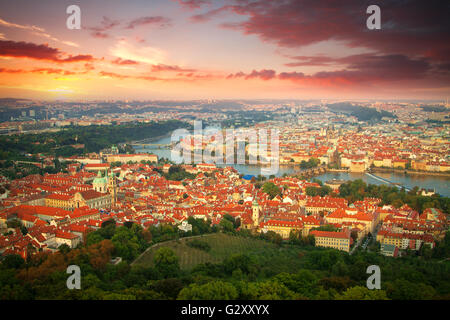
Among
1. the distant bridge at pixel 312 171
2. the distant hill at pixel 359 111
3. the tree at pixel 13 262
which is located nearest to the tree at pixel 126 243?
the tree at pixel 13 262

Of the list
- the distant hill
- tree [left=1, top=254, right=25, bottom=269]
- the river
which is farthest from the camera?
the distant hill

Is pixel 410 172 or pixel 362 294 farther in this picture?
pixel 410 172

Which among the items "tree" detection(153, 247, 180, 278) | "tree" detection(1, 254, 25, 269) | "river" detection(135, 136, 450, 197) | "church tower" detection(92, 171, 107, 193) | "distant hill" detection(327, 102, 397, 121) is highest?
"distant hill" detection(327, 102, 397, 121)

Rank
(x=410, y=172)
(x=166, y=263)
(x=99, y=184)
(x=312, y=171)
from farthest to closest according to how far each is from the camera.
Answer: (x=312, y=171) → (x=410, y=172) → (x=99, y=184) → (x=166, y=263)

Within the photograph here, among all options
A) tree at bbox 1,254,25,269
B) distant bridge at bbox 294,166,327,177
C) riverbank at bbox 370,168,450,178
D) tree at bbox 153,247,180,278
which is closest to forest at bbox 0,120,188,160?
distant bridge at bbox 294,166,327,177

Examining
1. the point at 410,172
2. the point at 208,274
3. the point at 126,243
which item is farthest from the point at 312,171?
the point at 208,274

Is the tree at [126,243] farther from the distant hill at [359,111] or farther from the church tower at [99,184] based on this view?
the distant hill at [359,111]

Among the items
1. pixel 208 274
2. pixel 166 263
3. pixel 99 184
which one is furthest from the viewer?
pixel 99 184

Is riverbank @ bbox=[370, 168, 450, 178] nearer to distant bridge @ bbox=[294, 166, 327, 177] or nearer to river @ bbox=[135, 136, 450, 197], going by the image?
river @ bbox=[135, 136, 450, 197]

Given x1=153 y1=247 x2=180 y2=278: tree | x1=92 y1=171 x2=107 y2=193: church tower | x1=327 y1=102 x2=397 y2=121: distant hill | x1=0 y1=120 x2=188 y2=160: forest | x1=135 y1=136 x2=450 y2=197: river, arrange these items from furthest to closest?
x1=327 y1=102 x2=397 y2=121: distant hill < x1=0 y1=120 x2=188 y2=160: forest < x1=135 y1=136 x2=450 y2=197: river < x1=92 y1=171 x2=107 y2=193: church tower < x1=153 y1=247 x2=180 y2=278: tree

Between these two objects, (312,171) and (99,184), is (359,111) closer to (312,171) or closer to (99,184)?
(312,171)
